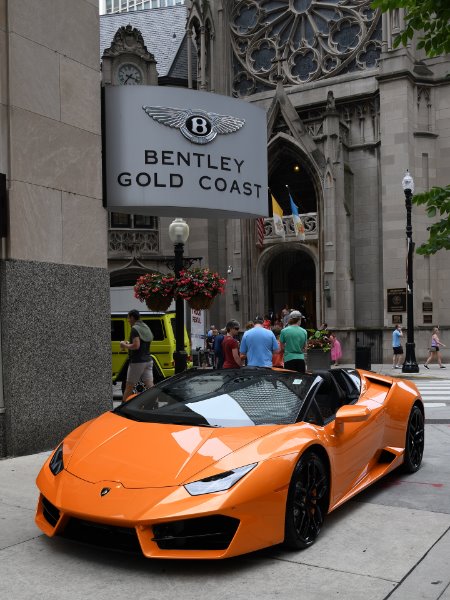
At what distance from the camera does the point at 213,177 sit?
1065 cm

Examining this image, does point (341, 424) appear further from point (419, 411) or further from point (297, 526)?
point (419, 411)

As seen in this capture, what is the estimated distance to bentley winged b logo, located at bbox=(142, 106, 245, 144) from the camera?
10109mm

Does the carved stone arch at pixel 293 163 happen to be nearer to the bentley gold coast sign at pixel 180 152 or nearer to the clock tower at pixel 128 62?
the clock tower at pixel 128 62

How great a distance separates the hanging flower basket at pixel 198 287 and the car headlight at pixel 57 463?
8.15 metres

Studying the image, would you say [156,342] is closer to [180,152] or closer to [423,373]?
[180,152]

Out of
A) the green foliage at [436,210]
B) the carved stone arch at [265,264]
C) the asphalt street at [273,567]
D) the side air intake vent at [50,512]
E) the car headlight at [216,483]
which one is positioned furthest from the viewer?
the carved stone arch at [265,264]

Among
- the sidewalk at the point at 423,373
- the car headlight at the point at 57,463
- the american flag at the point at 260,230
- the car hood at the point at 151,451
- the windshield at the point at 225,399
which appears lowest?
the sidewalk at the point at 423,373

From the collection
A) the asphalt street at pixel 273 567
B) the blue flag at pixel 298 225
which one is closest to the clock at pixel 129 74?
the blue flag at pixel 298 225

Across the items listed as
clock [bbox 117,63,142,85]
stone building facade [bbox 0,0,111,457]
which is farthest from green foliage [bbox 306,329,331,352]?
clock [bbox 117,63,142,85]

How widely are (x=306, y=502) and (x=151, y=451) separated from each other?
1.14 meters

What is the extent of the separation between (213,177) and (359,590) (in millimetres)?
7621

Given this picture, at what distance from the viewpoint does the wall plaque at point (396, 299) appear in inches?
1092

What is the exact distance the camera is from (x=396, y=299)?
27.9m

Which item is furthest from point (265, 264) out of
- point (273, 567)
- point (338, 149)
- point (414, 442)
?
point (273, 567)
